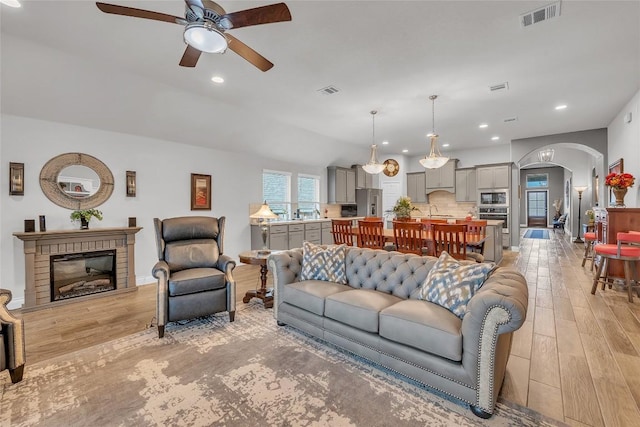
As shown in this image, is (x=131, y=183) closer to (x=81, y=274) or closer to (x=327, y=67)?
(x=81, y=274)

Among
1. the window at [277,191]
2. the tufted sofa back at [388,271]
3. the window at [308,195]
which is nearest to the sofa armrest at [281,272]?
the tufted sofa back at [388,271]

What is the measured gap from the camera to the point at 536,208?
14.7 m

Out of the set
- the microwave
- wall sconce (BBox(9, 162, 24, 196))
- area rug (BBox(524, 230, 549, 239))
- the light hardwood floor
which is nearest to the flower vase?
the light hardwood floor

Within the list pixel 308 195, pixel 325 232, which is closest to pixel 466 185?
pixel 325 232

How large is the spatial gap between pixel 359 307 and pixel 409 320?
429 mm

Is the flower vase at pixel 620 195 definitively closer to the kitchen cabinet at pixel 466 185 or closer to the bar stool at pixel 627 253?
the bar stool at pixel 627 253

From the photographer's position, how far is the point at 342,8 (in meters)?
2.38

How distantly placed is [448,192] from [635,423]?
755cm

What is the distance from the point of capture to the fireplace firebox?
385 cm

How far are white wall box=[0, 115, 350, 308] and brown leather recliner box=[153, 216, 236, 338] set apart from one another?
1.58 metres

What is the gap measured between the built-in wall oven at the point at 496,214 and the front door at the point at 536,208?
900cm

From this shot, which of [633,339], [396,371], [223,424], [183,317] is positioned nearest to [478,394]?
[396,371]

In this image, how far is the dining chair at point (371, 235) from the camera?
4.04 meters

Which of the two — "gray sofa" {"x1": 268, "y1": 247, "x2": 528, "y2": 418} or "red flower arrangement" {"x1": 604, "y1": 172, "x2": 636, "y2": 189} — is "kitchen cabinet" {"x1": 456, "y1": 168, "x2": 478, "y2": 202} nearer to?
"red flower arrangement" {"x1": 604, "y1": 172, "x2": 636, "y2": 189}
